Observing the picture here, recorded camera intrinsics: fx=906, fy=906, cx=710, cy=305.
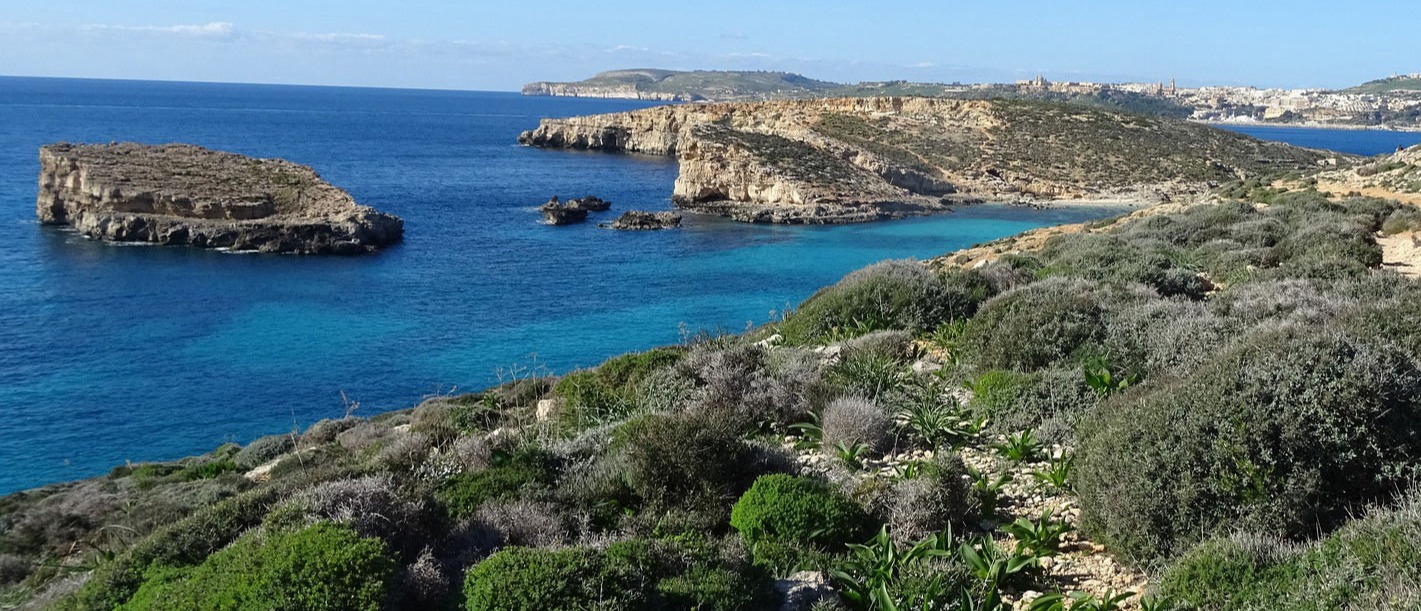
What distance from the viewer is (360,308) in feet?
108

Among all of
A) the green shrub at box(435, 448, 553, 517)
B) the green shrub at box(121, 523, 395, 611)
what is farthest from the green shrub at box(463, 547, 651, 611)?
the green shrub at box(435, 448, 553, 517)

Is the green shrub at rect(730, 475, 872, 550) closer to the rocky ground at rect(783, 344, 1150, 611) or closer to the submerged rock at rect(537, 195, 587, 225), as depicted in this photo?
the rocky ground at rect(783, 344, 1150, 611)

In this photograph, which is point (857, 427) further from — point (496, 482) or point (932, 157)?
point (932, 157)

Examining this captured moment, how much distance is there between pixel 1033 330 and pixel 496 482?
5793 mm

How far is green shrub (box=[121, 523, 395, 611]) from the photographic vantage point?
4.45 metres

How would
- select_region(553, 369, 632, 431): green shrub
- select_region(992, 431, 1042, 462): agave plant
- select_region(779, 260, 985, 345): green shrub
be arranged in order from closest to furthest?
select_region(992, 431, 1042, 462): agave plant
select_region(553, 369, 632, 431): green shrub
select_region(779, 260, 985, 345): green shrub

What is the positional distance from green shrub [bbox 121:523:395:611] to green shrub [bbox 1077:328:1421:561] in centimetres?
425

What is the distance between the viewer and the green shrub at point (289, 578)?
4445 millimetres

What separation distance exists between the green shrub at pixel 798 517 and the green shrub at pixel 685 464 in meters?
0.40

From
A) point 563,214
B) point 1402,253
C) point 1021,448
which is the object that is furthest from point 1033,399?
point 563,214

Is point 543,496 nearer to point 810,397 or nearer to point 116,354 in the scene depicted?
point 810,397

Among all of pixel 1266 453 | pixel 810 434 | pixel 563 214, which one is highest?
pixel 1266 453

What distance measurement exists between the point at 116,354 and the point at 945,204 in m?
48.5

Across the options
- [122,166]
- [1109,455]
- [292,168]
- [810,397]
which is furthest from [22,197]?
[1109,455]
